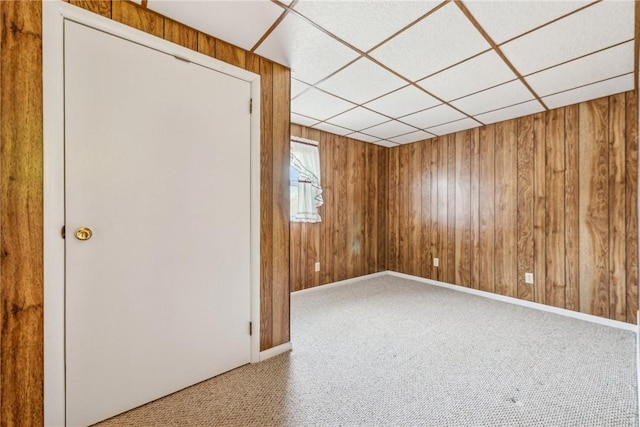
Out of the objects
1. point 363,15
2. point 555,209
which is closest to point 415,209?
point 555,209

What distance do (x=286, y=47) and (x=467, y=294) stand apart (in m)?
3.44

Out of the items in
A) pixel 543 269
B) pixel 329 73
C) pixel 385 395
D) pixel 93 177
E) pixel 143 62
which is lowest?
pixel 385 395

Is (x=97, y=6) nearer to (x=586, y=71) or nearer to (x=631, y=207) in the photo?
(x=586, y=71)

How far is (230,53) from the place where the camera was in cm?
190

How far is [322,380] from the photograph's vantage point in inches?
71.1

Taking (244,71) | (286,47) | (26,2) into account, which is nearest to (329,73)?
(286,47)

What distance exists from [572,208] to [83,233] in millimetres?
3986

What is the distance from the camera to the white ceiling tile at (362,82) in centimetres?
217

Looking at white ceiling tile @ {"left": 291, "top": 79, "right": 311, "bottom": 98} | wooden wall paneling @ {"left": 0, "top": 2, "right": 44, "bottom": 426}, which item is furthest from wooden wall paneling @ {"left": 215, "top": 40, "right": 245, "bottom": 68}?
wooden wall paneling @ {"left": 0, "top": 2, "right": 44, "bottom": 426}

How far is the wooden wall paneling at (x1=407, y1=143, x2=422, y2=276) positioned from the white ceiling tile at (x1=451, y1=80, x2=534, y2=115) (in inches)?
53.3

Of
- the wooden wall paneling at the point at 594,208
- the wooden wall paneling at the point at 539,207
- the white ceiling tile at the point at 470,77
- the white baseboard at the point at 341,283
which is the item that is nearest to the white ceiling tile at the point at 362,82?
the white ceiling tile at the point at 470,77

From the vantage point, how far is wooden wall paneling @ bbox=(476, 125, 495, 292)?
A: 3520 mm

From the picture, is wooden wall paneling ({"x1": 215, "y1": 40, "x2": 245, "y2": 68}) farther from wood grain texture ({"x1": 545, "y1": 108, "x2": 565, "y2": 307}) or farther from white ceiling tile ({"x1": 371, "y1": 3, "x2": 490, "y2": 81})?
wood grain texture ({"x1": 545, "y1": 108, "x2": 565, "y2": 307})

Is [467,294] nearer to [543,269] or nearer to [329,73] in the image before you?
[543,269]
